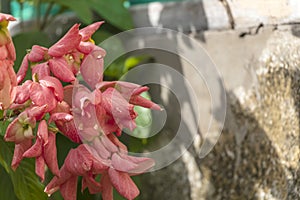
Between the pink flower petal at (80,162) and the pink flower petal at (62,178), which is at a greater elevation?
the pink flower petal at (80,162)

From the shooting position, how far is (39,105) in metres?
0.73

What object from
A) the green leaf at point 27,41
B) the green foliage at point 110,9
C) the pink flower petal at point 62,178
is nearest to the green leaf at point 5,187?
the pink flower petal at point 62,178

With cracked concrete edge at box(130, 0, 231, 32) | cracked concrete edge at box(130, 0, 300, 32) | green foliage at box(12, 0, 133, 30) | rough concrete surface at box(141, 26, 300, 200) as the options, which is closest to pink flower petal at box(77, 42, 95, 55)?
rough concrete surface at box(141, 26, 300, 200)

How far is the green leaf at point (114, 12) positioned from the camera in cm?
173

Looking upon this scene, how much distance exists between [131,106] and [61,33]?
3.89 ft

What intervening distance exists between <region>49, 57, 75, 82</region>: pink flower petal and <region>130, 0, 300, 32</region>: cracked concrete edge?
1.95 ft

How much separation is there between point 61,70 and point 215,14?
873 mm

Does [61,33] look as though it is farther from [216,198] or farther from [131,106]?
[131,106]

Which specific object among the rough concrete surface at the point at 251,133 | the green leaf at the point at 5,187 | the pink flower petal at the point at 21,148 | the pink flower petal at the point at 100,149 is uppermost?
the pink flower petal at the point at 21,148

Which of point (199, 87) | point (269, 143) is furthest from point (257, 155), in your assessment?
point (199, 87)

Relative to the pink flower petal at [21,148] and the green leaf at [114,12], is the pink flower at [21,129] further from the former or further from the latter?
the green leaf at [114,12]

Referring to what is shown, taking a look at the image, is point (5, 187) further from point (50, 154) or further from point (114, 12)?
point (114, 12)

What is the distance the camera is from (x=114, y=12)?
69.1 inches

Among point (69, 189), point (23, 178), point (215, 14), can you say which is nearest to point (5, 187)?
point (23, 178)
